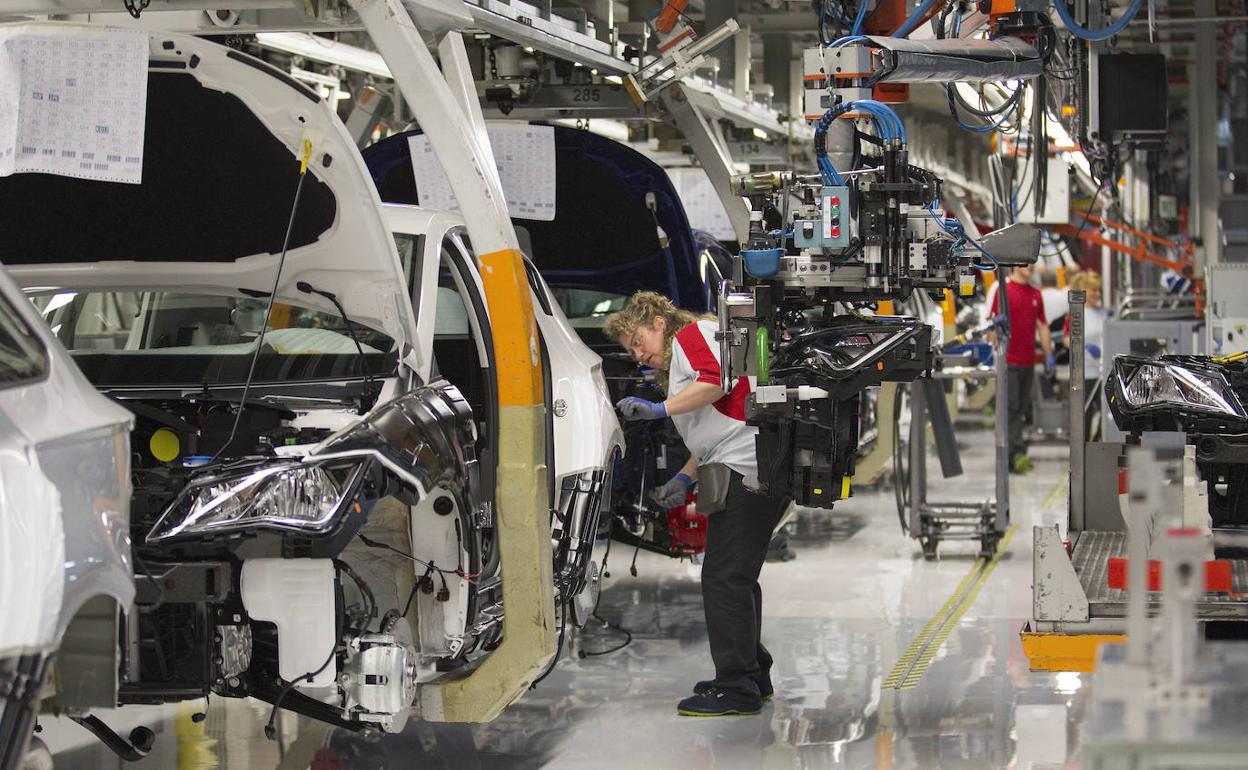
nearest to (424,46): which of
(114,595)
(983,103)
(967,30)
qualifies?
(114,595)

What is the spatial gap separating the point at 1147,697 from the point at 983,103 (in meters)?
5.56

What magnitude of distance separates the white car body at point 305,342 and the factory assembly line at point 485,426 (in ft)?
0.04

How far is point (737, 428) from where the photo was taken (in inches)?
249

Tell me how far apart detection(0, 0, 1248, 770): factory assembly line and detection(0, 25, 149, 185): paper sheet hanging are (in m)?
0.01

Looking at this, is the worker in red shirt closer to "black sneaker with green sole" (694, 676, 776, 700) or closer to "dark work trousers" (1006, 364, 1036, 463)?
"dark work trousers" (1006, 364, 1036, 463)

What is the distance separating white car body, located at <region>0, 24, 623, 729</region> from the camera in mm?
4406

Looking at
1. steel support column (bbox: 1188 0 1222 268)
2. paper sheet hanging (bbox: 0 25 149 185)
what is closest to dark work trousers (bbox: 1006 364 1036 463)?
steel support column (bbox: 1188 0 1222 268)

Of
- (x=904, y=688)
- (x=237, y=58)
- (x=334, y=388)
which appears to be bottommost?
(x=904, y=688)

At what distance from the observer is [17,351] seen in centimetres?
339

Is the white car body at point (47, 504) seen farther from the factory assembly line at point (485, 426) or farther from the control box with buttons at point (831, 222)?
the control box with buttons at point (831, 222)

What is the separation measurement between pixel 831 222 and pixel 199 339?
2096mm

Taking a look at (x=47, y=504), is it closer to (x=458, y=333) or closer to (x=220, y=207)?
(x=220, y=207)

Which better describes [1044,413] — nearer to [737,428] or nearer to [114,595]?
[737,428]

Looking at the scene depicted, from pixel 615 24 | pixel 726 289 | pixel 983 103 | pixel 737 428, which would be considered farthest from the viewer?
pixel 615 24
